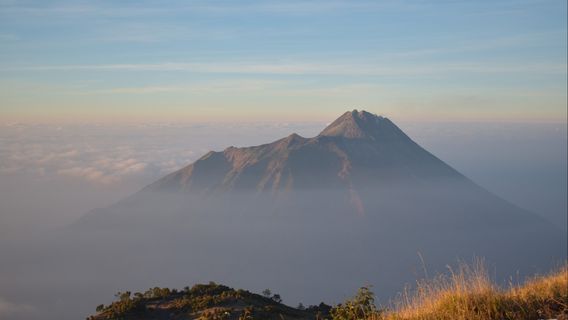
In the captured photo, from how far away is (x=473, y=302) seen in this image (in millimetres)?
9562

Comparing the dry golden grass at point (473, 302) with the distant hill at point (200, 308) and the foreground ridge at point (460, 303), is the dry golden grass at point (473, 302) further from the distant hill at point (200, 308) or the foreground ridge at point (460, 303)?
the distant hill at point (200, 308)

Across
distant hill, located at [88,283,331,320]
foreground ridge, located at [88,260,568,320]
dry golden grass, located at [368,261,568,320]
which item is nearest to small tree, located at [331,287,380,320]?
foreground ridge, located at [88,260,568,320]

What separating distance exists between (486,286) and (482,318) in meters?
1.14

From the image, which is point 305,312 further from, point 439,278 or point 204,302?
point 439,278

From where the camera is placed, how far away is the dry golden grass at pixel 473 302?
924 centimetres

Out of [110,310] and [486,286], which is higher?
[486,286]

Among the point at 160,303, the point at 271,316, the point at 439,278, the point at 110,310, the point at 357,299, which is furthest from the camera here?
the point at 160,303

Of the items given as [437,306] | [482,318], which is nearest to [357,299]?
[437,306]

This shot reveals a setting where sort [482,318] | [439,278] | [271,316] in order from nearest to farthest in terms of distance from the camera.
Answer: [482,318] → [439,278] → [271,316]

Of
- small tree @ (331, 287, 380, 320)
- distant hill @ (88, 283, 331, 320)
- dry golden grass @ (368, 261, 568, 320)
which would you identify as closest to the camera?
dry golden grass @ (368, 261, 568, 320)

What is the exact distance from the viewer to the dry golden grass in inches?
364

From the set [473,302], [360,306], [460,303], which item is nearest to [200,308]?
[360,306]

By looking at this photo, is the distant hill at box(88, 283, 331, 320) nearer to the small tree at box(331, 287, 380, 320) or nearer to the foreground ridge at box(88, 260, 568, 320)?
the foreground ridge at box(88, 260, 568, 320)

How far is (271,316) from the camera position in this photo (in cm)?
1283
